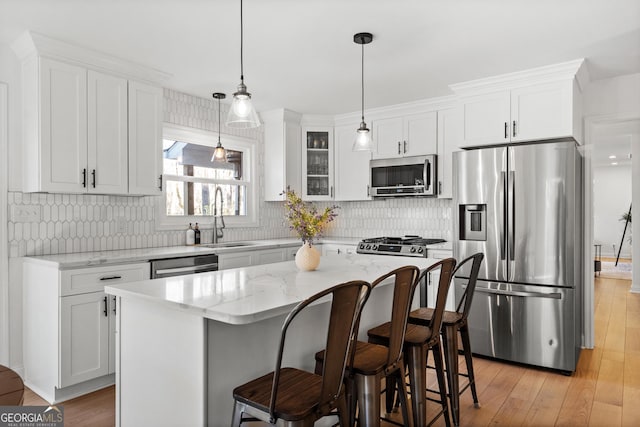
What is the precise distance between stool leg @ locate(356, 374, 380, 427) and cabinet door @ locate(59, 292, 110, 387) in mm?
2104

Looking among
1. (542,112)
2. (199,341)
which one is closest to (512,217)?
(542,112)

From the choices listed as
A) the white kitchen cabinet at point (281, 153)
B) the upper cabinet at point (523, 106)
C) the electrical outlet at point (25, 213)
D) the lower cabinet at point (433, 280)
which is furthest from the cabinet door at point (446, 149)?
the electrical outlet at point (25, 213)

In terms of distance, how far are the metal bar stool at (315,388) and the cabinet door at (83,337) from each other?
190 centimetres

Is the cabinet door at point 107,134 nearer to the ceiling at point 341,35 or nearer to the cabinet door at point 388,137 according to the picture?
the ceiling at point 341,35

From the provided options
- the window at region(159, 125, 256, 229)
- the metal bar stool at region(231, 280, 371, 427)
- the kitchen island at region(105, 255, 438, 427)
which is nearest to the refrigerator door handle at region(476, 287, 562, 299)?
the kitchen island at region(105, 255, 438, 427)

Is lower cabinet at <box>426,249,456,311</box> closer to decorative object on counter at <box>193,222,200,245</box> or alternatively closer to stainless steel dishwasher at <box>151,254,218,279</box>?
stainless steel dishwasher at <box>151,254,218,279</box>

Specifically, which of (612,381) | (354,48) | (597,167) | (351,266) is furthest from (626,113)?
(597,167)

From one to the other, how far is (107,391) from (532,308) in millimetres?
3267

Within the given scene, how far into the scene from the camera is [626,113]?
3846 mm

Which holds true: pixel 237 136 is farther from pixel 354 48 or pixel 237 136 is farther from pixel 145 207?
pixel 354 48

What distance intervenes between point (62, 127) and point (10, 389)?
7.92ft

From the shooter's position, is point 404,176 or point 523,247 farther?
point 404,176

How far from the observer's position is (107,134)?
3.34 m

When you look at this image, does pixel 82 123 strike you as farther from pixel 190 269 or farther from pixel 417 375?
pixel 417 375
